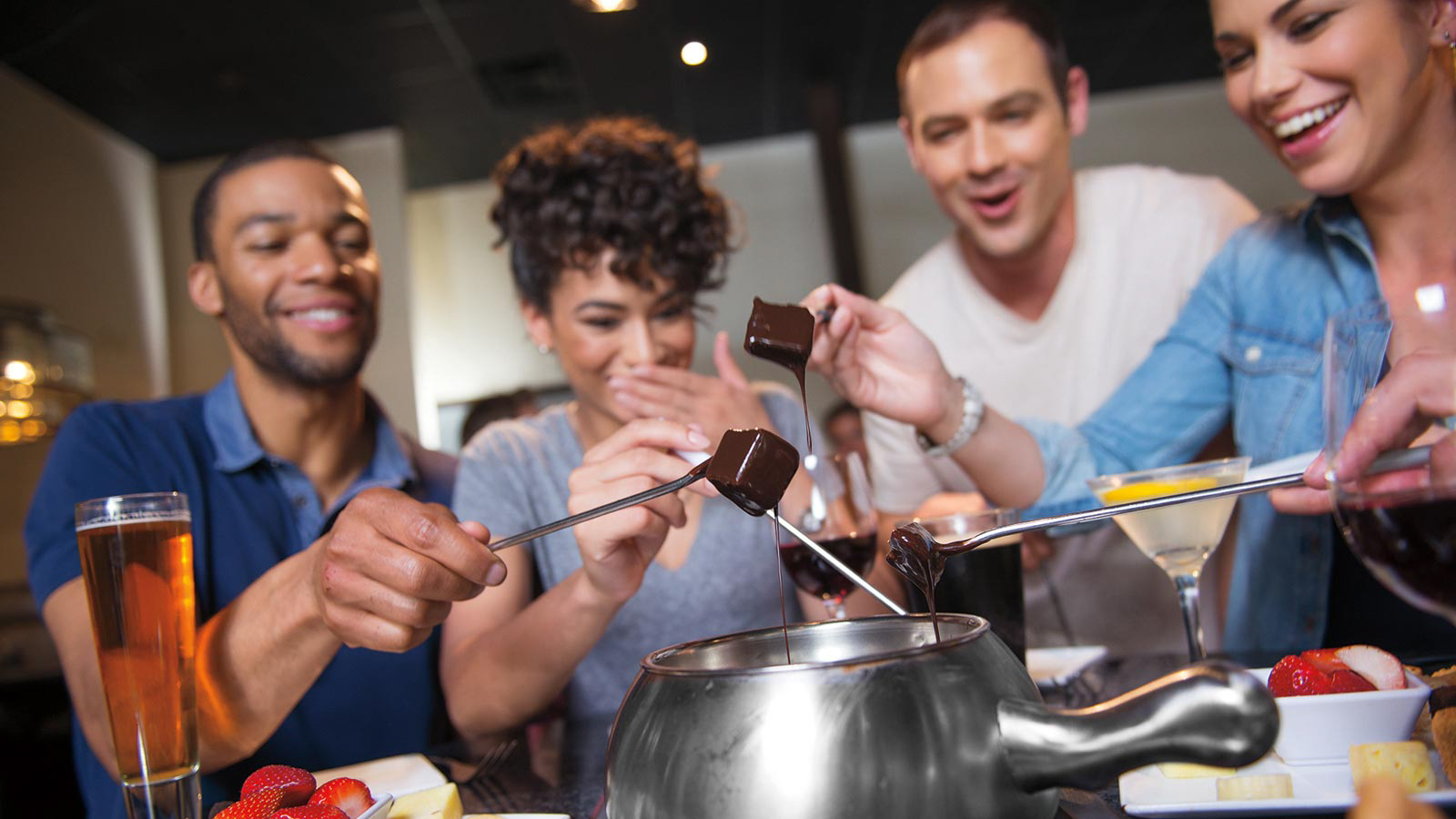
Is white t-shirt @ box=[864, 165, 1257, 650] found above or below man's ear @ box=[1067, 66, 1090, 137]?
below

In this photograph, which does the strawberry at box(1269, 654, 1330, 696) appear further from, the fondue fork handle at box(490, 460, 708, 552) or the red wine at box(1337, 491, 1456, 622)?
the fondue fork handle at box(490, 460, 708, 552)

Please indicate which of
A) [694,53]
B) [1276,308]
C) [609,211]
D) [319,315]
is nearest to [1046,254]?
[1276,308]

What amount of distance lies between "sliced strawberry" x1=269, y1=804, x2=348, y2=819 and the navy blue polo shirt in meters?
0.90

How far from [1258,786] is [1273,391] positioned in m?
1.10

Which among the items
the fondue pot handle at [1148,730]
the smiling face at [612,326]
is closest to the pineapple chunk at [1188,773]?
the fondue pot handle at [1148,730]

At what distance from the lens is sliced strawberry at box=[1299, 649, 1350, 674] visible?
83cm

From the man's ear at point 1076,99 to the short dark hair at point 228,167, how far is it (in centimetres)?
156

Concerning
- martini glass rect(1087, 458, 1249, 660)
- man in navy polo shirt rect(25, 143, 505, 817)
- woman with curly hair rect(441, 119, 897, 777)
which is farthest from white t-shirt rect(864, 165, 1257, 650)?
man in navy polo shirt rect(25, 143, 505, 817)

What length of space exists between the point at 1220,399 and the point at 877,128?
16.4 feet

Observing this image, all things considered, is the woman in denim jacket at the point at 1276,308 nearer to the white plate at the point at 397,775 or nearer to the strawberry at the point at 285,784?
the white plate at the point at 397,775

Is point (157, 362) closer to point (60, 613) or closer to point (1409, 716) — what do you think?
point (60, 613)

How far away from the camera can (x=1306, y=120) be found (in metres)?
1.50

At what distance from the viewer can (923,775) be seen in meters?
0.59

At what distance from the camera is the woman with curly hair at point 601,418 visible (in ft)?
5.30
